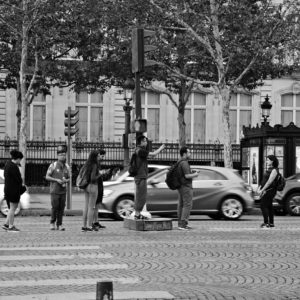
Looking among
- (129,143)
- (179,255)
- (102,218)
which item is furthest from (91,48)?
(179,255)

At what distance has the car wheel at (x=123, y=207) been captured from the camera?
72.4ft

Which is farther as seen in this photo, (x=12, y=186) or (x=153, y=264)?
(x=12, y=186)

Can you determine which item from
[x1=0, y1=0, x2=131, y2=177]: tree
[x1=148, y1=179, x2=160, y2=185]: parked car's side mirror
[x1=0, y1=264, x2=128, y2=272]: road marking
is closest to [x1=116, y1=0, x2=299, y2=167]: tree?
[x1=0, y1=0, x2=131, y2=177]: tree

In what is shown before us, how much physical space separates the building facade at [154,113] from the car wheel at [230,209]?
24699mm

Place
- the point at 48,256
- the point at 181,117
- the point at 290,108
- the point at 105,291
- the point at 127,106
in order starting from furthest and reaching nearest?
the point at 290,108 < the point at 181,117 < the point at 127,106 < the point at 48,256 < the point at 105,291

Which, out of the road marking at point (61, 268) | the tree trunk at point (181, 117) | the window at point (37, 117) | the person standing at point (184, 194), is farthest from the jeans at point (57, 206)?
the window at point (37, 117)

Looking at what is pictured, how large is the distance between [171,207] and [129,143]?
12.4 ft

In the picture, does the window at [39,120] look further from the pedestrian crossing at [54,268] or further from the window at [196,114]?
the pedestrian crossing at [54,268]

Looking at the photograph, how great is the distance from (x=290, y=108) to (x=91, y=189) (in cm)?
3468

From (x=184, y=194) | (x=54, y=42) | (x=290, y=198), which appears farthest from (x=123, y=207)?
(x=54, y=42)

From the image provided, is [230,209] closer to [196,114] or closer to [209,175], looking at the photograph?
[209,175]

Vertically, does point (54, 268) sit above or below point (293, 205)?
below

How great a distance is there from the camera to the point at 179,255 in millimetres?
13086

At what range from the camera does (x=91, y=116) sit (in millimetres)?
49000
